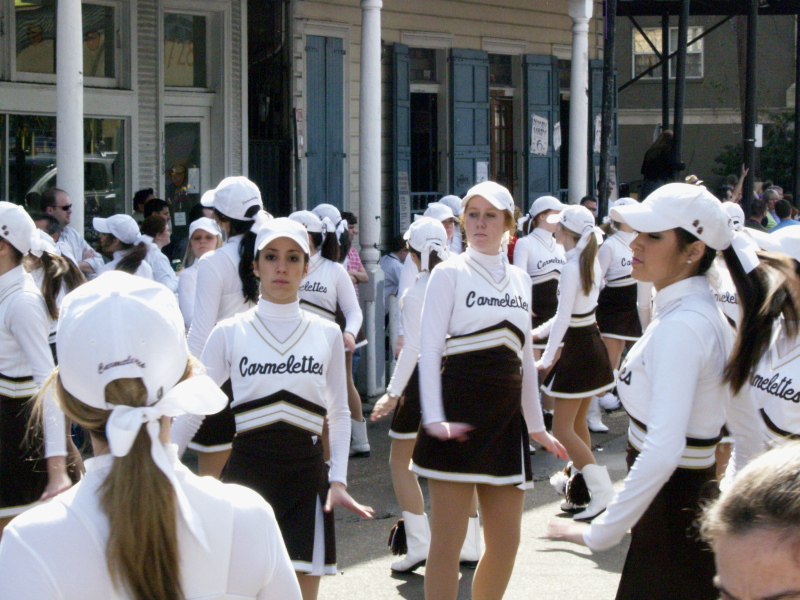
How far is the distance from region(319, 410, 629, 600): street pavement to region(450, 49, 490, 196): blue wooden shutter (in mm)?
7307

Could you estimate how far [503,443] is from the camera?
4.39 m

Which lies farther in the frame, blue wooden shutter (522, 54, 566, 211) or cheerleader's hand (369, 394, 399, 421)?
blue wooden shutter (522, 54, 566, 211)

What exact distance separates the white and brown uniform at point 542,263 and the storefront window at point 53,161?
4424 mm

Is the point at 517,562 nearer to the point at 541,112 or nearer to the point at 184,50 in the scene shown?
the point at 184,50

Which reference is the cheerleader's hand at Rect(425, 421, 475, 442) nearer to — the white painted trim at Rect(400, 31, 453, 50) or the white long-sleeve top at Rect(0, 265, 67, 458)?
the white long-sleeve top at Rect(0, 265, 67, 458)

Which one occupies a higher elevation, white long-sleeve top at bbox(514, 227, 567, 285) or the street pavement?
white long-sleeve top at bbox(514, 227, 567, 285)

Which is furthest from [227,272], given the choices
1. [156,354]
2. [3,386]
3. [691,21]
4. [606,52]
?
[691,21]

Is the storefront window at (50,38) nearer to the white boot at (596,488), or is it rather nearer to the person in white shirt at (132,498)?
the white boot at (596,488)

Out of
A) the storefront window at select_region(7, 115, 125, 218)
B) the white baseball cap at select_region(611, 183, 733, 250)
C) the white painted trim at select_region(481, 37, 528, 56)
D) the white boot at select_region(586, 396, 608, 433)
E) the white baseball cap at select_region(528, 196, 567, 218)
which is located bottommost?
the white boot at select_region(586, 396, 608, 433)

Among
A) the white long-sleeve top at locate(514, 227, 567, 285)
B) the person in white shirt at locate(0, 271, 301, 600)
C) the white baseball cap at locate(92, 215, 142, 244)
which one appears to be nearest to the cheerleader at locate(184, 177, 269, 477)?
the person in white shirt at locate(0, 271, 301, 600)

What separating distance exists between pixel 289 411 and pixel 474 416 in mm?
876

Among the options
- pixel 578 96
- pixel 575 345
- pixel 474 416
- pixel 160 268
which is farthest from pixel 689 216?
pixel 578 96

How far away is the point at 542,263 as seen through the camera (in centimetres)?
912

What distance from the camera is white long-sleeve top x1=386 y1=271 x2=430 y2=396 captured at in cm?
545
